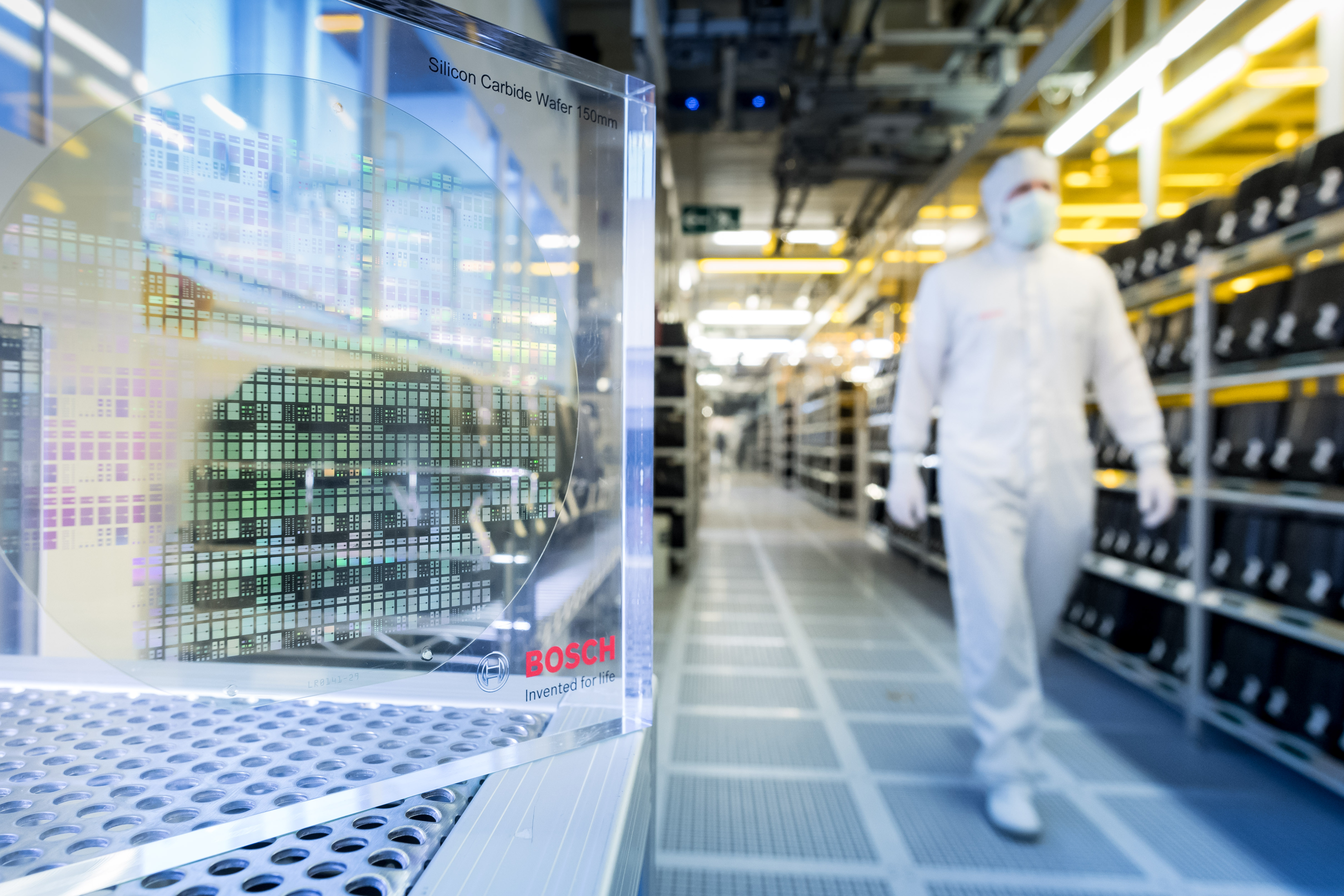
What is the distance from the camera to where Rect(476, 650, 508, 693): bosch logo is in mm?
521

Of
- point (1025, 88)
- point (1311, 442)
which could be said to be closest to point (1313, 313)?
point (1311, 442)

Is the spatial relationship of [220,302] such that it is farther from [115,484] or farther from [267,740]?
[267,740]

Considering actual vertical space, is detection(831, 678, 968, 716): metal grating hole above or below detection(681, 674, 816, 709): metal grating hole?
above

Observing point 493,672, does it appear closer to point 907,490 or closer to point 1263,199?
point 907,490

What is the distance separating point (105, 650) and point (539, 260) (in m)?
0.38

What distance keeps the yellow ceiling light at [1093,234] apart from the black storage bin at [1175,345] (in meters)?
1.69

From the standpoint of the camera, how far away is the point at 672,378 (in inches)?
186

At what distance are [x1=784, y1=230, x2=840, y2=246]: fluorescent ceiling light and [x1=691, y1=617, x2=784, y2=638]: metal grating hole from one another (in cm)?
570

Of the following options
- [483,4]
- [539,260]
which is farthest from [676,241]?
[539,260]

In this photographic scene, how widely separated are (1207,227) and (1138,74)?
1.05m

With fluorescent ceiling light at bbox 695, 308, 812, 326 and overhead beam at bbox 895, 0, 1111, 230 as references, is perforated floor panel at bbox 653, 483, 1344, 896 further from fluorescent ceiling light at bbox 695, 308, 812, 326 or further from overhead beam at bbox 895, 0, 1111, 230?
fluorescent ceiling light at bbox 695, 308, 812, 326

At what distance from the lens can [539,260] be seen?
1.74 ft

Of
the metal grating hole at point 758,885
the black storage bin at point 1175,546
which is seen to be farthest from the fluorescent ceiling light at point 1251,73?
the metal grating hole at point 758,885

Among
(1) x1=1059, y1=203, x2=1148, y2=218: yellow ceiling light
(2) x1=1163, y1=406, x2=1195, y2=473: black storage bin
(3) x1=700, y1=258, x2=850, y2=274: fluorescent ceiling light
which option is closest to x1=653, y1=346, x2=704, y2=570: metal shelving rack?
(1) x1=1059, y1=203, x2=1148, y2=218: yellow ceiling light
